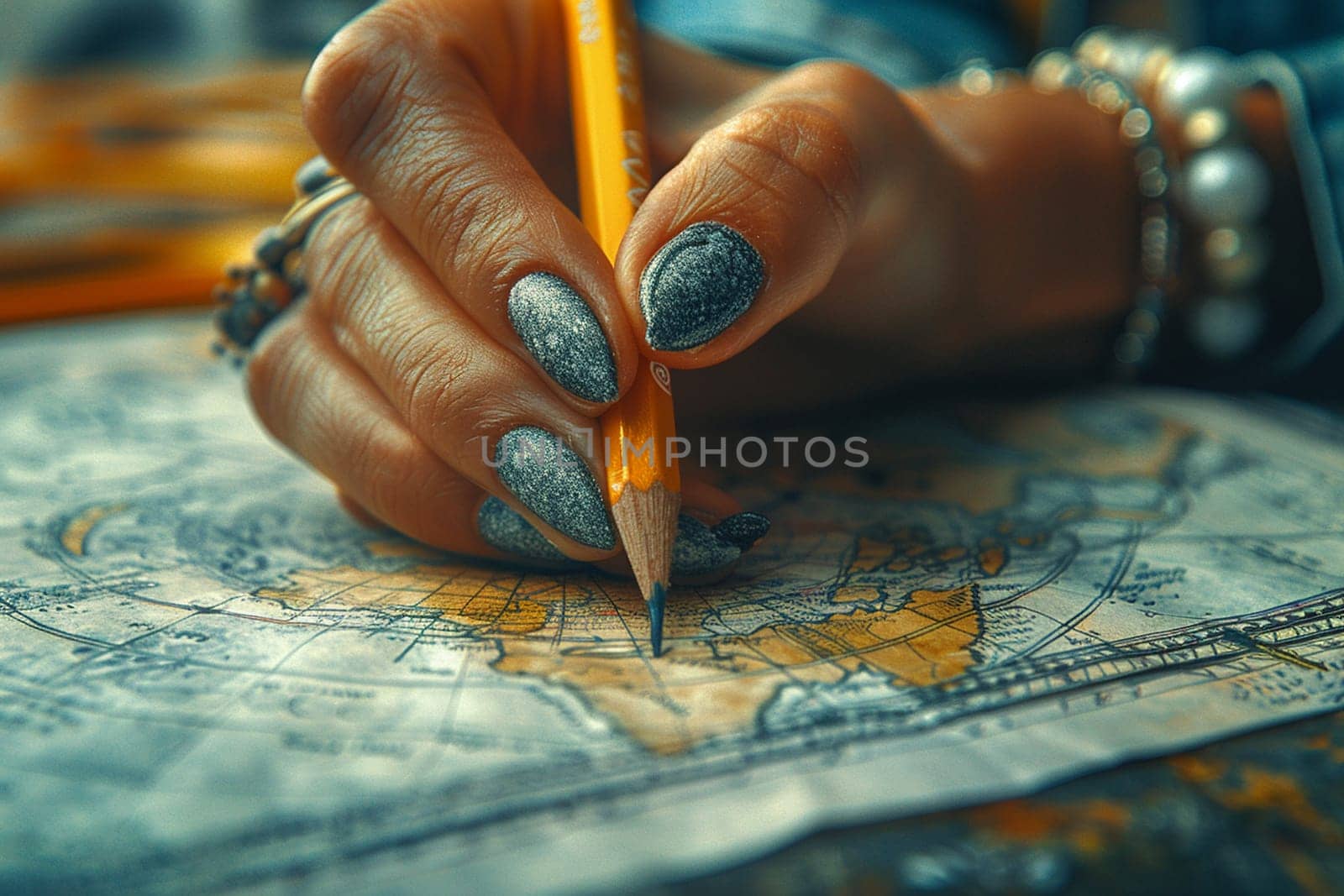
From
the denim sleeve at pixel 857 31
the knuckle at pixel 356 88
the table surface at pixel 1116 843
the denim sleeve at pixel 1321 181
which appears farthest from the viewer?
the denim sleeve at pixel 857 31

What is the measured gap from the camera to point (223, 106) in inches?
46.6

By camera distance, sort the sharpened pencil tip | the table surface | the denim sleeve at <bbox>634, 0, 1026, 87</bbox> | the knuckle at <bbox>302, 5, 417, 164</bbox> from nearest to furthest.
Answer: the table surface < the sharpened pencil tip < the knuckle at <bbox>302, 5, 417, 164</bbox> < the denim sleeve at <bbox>634, 0, 1026, 87</bbox>

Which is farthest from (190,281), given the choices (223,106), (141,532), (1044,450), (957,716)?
(957,716)

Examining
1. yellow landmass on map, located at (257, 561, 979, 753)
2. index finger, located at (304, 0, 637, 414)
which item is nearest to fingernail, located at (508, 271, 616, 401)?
index finger, located at (304, 0, 637, 414)

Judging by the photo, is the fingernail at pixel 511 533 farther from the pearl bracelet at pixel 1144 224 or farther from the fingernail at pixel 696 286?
the pearl bracelet at pixel 1144 224

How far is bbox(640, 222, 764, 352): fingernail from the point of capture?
43cm

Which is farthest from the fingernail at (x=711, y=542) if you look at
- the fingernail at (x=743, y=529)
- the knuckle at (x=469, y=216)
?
the knuckle at (x=469, y=216)

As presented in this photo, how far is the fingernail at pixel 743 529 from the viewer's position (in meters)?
0.47

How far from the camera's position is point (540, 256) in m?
0.47

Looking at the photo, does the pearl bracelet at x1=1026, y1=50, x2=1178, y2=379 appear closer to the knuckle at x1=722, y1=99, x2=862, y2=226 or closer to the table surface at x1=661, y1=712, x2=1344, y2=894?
the knuckle at x1=722, y1=99, x2=862, y2=226

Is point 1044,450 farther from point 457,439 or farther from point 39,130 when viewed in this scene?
point 39,130

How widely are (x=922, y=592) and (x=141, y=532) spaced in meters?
0.42

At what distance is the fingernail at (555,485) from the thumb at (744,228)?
0.21 feet

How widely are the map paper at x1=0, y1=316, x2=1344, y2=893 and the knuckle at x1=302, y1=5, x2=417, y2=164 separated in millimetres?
216
